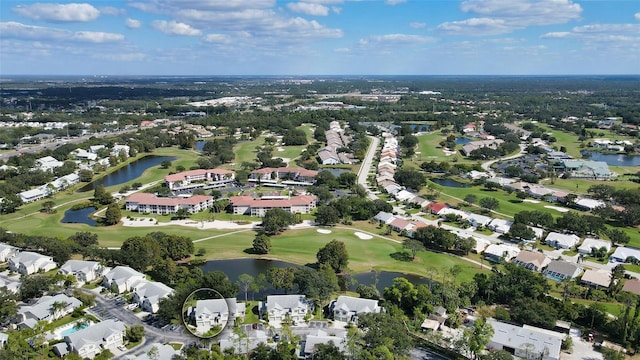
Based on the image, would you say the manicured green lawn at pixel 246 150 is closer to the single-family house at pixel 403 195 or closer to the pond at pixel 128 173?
the pond at pixel 128 173

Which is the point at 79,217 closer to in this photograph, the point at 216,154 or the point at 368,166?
the point at 216,154

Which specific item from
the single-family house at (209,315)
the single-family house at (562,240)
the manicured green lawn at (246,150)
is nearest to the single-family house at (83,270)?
the single-family house at (209,315)

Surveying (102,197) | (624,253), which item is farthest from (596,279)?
(102,197)

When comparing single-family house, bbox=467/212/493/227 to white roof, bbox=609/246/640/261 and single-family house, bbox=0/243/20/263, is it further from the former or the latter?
single-family house, bbox=0/243/20/263

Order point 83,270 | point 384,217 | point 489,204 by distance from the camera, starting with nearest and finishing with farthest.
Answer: point 83,270 < point 384,217 < point 489,204

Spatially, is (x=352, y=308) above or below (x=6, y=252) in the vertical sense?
below

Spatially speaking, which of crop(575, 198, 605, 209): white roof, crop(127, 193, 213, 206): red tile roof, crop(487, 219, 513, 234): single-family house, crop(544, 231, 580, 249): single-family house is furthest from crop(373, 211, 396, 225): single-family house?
crop(575, 198, 605, 209): white roof
